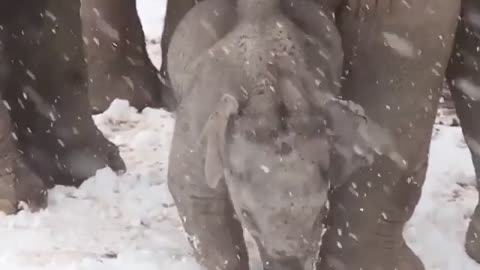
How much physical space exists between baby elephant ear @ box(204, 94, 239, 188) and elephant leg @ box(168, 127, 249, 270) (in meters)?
0.16

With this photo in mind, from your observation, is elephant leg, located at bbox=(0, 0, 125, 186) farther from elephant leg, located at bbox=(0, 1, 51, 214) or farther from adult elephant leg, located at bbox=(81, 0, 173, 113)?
adult elephant leg, located at bbox=(81, 0, 173, 113)

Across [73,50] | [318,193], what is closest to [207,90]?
[318,193]

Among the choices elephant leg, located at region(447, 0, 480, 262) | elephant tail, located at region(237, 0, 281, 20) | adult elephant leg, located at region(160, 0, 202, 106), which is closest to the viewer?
elephant tail, located at region(237, 0, 281, 20)

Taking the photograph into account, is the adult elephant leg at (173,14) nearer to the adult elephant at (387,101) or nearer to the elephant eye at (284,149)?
the adult elephant at (387,101)

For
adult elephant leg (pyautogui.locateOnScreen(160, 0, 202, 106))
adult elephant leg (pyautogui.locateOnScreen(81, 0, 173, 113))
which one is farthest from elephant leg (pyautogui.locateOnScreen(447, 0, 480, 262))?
adult elephant leg (pyautogui.locateOnScreen(81, 0, 173, 113))

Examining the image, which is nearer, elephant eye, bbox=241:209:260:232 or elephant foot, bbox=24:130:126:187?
elephant eye, bbox=241:209:260:232

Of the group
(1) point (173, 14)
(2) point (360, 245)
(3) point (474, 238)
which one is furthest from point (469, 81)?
(1) point (173, 14)

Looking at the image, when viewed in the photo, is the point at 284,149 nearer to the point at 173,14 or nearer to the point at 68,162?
the point at 68,162

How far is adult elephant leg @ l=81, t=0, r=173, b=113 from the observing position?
13.5ft

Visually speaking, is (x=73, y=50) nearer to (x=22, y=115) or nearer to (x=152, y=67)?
(x=22, y=115)

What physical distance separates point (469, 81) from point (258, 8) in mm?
811

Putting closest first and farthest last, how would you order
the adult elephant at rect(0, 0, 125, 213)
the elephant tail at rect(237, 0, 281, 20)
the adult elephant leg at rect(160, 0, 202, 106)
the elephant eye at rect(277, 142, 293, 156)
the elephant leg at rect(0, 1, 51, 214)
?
the elephant eye at rect(277, 142, 293, 156) → the elephant tail at rect(237, 0, 281, 20) → the elephant leg at rect(0, 1, 51, 214) → the adult elephant at rect(0, 0, 125, 213) → the adult elephant leg at rect(160, 0, 202, 106)

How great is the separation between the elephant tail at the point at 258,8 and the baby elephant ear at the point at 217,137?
23 centimetres

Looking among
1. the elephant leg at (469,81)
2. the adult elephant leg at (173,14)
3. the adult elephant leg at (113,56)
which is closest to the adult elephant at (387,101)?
the elephant leg at (469,81)
